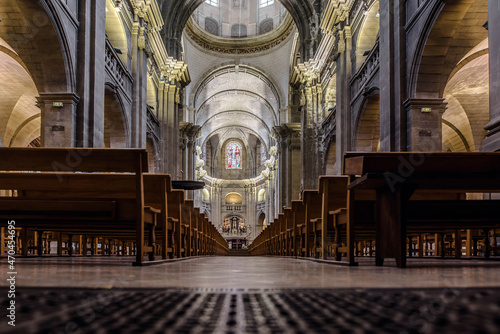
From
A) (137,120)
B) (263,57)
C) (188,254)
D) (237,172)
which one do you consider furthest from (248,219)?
(188,254)

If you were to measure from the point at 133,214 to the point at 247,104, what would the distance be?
33.3m

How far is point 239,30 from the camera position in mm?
31234

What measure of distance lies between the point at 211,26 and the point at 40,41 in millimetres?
24009

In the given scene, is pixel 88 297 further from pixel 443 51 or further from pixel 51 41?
pixel 443 51

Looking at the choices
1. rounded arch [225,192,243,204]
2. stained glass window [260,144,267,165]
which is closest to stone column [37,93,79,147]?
stained glass window [260,144,267,165]

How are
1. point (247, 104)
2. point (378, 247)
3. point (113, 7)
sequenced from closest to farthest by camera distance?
point (378, 247) < point (113, 7) < point (247, 104)

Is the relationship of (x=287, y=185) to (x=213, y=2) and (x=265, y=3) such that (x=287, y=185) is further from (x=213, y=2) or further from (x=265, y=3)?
(x=213, y=2)

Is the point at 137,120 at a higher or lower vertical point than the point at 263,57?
lower

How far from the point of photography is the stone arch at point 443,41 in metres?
7.62

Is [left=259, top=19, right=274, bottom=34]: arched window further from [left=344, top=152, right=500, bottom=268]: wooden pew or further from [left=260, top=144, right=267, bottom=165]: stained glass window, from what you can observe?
[left=344, top=152, right=500, bottom=268]: wooden pew

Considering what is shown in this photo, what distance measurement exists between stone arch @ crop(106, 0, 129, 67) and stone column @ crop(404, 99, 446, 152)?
8060mm

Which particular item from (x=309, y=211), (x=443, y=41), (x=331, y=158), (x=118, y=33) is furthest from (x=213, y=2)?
(x=309, y=211)

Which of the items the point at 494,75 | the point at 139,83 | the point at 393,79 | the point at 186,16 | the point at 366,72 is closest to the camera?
the point at 494,75

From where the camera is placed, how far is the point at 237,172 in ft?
149
